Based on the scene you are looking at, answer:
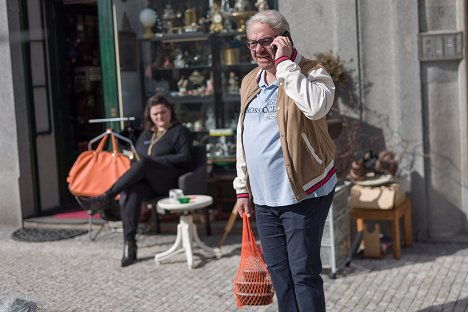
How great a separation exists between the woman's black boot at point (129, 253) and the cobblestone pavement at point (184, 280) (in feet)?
0.27

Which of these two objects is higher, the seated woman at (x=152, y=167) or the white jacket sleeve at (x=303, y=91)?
the white jacket sleeve at (x=303, y=91)

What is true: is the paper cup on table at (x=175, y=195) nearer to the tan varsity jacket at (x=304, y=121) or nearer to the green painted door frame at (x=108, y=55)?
the green painted door frame at (x=108, y=55)

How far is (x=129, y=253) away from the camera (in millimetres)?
7410

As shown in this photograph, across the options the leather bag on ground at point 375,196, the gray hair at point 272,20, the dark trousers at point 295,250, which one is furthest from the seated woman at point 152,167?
the gray hair at point 272,20

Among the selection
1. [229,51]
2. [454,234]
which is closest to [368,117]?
[454,234]

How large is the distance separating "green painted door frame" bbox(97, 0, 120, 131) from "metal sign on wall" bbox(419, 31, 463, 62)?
3195 mm

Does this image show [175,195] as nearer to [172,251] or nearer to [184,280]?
[172,251]

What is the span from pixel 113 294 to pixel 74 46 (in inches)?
177

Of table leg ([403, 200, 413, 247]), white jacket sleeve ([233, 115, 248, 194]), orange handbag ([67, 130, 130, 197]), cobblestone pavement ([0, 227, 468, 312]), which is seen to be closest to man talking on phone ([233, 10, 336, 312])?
white jacket sleeve ([233, 115, 248, 194])

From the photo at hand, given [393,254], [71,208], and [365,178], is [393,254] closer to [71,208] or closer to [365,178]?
[365,178]

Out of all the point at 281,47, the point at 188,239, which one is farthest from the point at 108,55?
the point at 281,47

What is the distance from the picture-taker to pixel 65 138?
9.95m

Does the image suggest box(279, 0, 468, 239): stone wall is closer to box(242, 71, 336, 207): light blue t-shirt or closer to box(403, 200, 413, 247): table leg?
box(403, 200, 413, 247): table leg

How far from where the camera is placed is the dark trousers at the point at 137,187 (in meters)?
7.49
